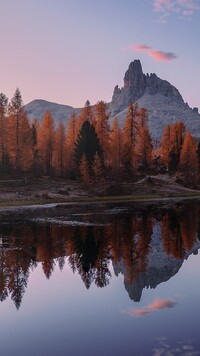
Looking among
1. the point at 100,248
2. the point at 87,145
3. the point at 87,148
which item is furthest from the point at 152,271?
the point at 87,145

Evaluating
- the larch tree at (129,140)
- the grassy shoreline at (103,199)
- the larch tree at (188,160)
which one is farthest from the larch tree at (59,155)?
the larch tree at (188,160)

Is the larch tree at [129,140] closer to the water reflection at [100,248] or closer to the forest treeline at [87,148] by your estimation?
the forest treeline at [87,148]

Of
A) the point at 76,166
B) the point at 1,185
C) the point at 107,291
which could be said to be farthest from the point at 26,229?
the point at 76,166

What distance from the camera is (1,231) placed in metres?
32.4

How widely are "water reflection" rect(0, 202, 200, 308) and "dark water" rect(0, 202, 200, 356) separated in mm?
54

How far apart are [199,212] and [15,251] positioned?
28.3m

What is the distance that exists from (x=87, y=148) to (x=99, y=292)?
59080 millimetres

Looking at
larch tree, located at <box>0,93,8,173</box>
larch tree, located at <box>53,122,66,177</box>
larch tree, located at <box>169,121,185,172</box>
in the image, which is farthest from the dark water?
larch tree, located at <box>169,121,185,172</box>

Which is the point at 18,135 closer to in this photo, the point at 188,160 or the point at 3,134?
the point at 3,134

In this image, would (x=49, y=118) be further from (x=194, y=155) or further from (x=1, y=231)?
(x=1, y=231)

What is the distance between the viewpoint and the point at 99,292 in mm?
16875

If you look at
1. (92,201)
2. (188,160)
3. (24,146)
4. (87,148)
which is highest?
(24,146)

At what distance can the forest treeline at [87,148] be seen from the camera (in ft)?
229

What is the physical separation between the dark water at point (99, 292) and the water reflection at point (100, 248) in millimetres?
54
